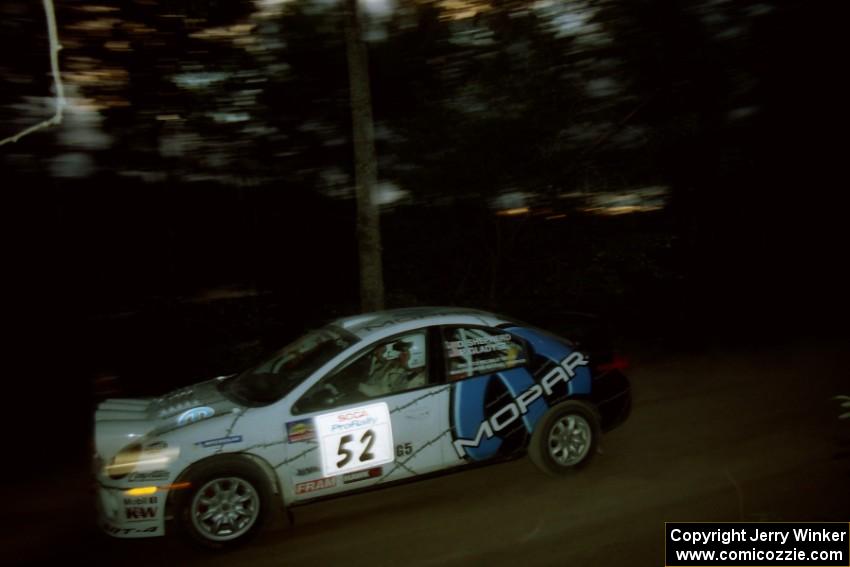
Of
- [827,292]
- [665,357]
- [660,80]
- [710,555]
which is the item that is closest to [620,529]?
[710,555]

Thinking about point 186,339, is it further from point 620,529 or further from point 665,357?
point 665,357

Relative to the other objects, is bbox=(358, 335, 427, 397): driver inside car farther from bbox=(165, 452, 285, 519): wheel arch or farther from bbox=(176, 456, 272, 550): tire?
bbox=(176, 456, 272, 550): tire

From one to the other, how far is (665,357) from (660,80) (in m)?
4.56

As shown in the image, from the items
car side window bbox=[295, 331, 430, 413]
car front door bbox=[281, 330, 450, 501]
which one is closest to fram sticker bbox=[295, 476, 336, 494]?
car front door bbox=[281, 330, 450, 501]

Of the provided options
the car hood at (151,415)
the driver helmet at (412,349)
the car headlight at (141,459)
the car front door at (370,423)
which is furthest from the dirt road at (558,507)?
the driver helmet at (412,349)

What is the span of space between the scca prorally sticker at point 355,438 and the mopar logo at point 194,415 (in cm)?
78

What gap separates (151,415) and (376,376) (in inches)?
66.8

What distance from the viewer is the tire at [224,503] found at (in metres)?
4.37

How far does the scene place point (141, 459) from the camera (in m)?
4.32

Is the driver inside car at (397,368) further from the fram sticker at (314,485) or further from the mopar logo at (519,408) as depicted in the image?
the fram sticker at (314,485)

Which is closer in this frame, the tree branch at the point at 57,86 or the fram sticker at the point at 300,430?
the fram sticker at the point at 300,430

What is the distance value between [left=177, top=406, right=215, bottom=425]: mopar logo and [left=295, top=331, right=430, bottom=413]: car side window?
25.0 inches

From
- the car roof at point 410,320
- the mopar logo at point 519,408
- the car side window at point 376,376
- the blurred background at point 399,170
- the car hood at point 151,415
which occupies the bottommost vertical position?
the mopar logo at point 519,408

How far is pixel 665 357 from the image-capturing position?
10344 millimetres
